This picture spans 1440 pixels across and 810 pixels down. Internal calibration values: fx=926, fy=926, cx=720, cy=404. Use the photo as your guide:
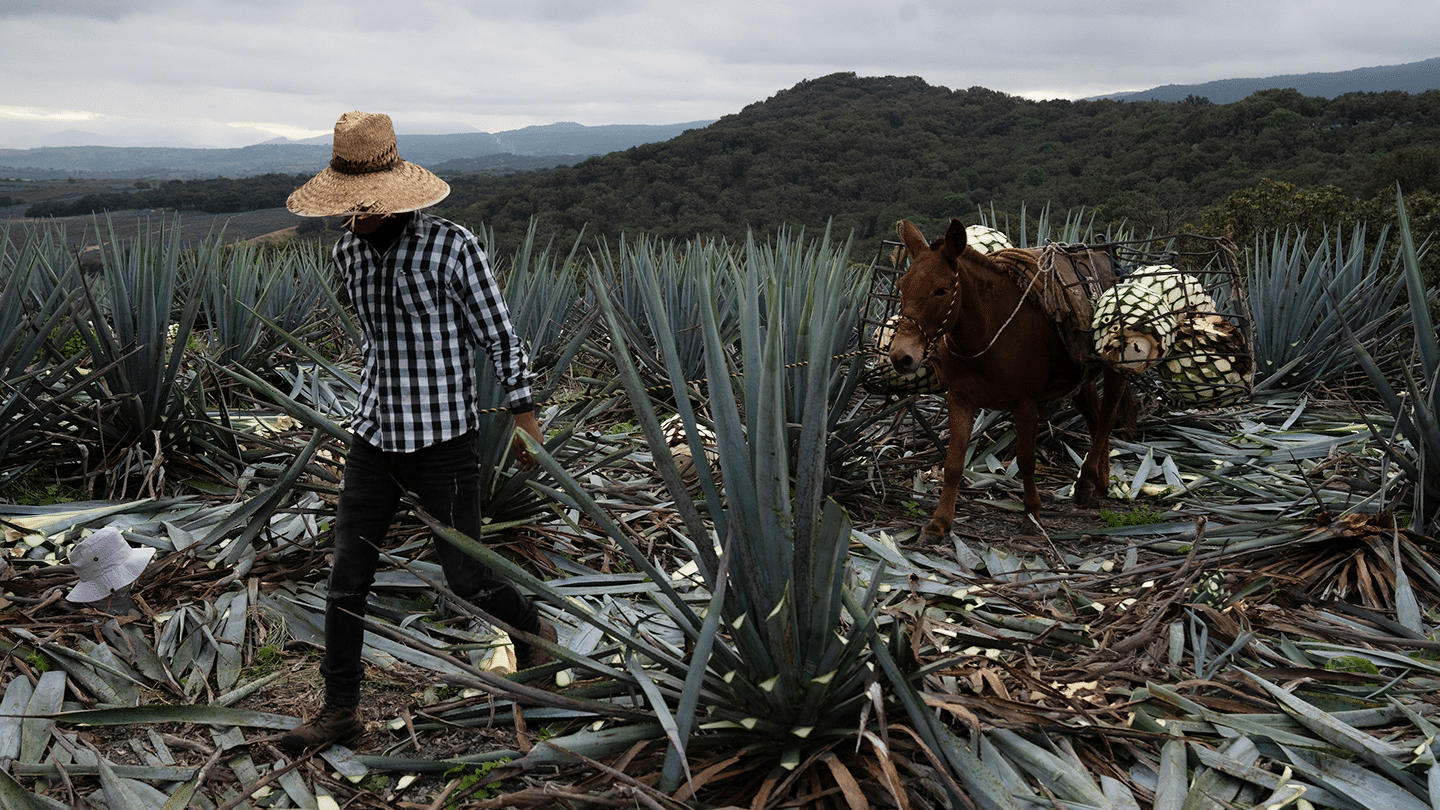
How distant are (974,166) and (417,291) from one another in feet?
107

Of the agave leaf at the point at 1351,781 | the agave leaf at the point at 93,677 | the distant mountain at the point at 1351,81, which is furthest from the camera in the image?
the distant mountain at the point at 1351,81

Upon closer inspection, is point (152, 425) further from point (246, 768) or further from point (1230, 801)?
point (1230, 801)

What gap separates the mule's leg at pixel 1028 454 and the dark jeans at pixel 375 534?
231cm

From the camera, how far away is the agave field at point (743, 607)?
202 cm

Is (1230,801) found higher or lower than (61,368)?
lower

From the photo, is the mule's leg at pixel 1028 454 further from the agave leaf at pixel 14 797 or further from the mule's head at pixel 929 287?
the agave leaf at pixel 14 797

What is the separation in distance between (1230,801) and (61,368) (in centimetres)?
411

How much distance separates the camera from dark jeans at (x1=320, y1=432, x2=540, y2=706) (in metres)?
2.45

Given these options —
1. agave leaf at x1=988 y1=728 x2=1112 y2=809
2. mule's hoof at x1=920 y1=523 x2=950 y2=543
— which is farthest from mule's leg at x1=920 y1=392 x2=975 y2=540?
agave leaf at x1=988 y1=728 x2=1112 y2=809

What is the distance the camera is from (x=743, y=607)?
6.92 feet

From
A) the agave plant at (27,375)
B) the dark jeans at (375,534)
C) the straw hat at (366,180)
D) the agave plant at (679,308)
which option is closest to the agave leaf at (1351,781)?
the dark jeans at (375,534)

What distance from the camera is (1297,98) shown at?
3048 centimetres

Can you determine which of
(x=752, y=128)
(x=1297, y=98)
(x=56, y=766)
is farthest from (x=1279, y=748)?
(x=752, y=128)

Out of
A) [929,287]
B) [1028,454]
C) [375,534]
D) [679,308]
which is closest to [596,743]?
[375,534]
